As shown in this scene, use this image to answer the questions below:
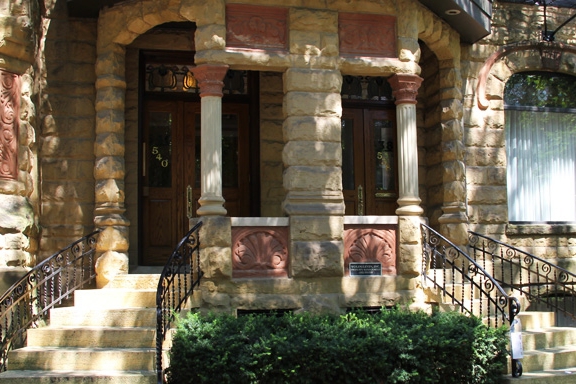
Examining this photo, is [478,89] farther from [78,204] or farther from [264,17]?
[78,204]

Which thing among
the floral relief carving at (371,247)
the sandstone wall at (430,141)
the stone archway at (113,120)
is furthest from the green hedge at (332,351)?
the sandstone wall at (430,141)

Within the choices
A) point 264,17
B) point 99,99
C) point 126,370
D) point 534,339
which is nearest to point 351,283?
point 534,339

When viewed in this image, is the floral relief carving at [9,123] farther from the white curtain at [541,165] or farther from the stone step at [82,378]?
the white curtain at [541,165]

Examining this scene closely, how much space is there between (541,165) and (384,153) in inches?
110

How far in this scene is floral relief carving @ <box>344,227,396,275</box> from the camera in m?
9.59

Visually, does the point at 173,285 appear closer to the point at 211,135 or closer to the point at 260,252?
the point at 260,252

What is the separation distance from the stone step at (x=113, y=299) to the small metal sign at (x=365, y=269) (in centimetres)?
A: 273

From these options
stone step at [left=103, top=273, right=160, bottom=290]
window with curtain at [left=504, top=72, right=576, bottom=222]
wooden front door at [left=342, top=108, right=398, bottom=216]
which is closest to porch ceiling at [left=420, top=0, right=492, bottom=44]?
window with curtain at [left=504, top=72, right=576, bottom=222]

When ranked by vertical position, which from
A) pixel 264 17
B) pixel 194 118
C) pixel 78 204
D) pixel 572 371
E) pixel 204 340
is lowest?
pixel 572 371

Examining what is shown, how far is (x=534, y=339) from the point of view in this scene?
8.98 meters

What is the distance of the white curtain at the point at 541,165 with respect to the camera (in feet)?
39.4

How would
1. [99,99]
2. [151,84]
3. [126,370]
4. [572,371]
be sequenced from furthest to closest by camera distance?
1. [151,84]
2. [99,99]
3. [572,371]
4. [126,370]

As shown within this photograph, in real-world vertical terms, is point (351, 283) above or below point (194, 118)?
below

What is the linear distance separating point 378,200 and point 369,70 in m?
2.90
